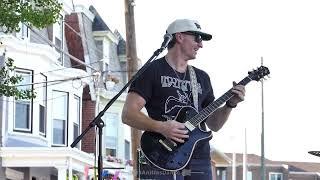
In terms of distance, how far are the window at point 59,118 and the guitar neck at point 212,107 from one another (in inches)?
671

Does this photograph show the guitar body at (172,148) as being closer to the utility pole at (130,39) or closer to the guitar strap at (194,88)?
the guitar strap at (194,88)

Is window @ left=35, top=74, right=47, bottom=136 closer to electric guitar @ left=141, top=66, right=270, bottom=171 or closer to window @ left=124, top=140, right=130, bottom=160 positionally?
window @ left=124, top=140, right=130, bottom=160

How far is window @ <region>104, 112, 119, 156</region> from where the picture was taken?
2583 centimetres

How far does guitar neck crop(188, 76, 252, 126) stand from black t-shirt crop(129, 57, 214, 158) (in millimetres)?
78

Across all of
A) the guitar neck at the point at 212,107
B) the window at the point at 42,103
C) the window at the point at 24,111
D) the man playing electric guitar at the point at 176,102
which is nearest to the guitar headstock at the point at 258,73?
the guitar neck at the point at 212,107

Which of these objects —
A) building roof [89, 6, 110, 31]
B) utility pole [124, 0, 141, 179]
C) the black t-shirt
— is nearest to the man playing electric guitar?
the black t-shirt

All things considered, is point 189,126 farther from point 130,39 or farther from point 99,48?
point 99,48

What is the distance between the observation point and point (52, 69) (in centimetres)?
2158

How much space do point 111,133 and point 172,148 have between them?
21.1m

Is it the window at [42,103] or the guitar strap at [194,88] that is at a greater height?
the window at [42,103]

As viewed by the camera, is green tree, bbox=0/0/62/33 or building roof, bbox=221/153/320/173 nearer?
green tree, bbox=0/0/62/33

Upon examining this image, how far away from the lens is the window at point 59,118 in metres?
22.0

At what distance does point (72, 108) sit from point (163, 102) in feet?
58.3

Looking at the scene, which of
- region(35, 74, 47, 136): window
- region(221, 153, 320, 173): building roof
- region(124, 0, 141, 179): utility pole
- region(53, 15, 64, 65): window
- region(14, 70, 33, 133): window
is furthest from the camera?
region(221, 153, 320, 173): building roof
